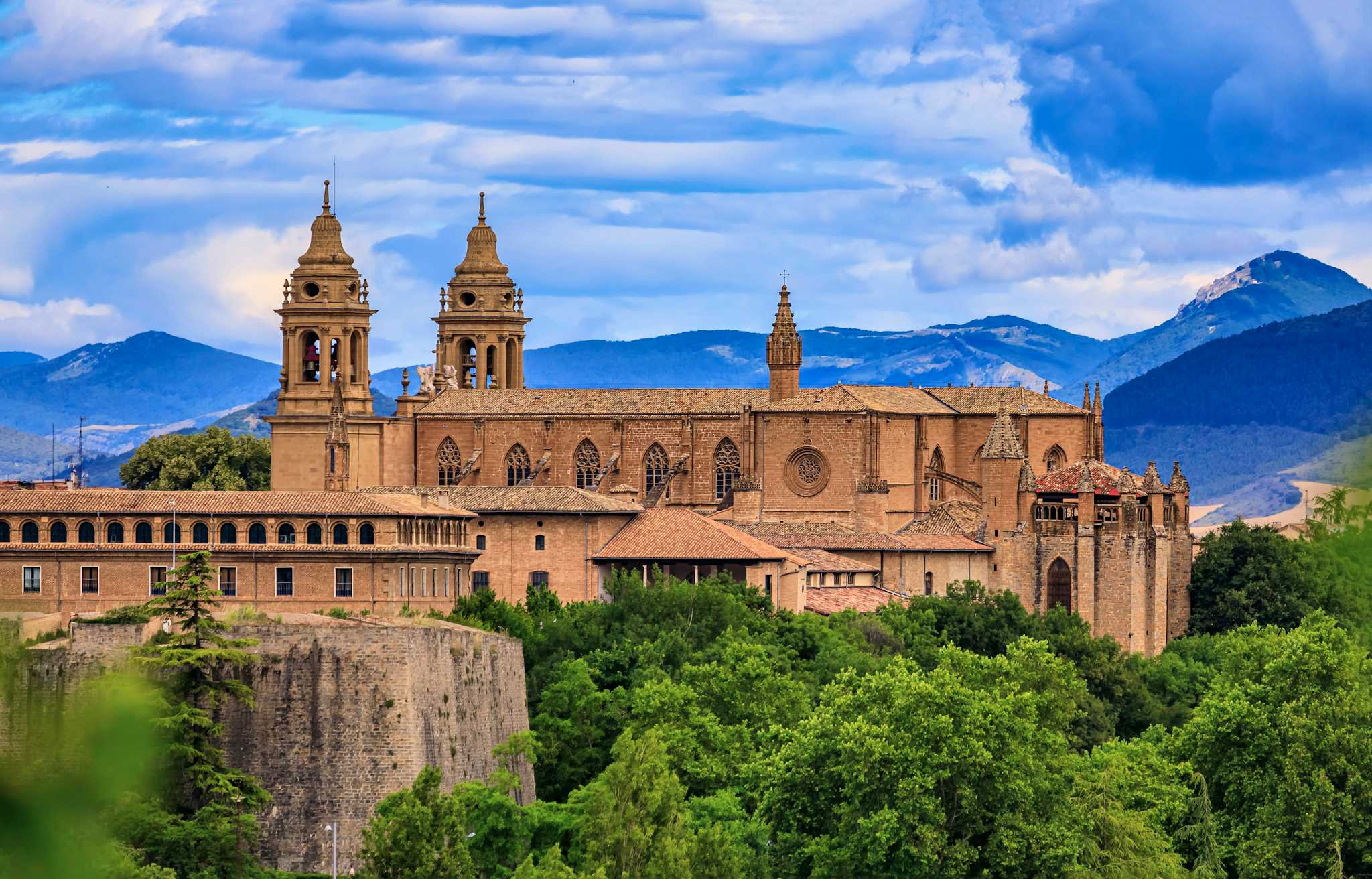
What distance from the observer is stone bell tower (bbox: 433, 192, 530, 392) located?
399 ft

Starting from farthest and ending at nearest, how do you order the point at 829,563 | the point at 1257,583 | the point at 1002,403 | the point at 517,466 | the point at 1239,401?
the point at 1239,401, the point at 1002,403, the point at 517,466, the point at 1257,583, the point at 829,563

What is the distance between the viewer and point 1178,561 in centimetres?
10000

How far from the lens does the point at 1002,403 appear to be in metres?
106

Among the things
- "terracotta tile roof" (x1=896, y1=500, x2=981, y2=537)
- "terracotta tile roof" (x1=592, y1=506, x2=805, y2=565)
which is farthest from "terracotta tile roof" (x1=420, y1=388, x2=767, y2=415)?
"terracotta tile roof" (x1=592, y1=506, x2=805, y2=565)

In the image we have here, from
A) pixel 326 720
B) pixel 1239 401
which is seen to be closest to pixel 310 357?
pixel 326 720

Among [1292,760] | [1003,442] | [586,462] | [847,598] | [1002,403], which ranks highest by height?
[1002,403]

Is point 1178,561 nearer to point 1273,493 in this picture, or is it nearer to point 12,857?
point 1273,493

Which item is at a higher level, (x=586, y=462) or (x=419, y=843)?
(x=586, y=462)

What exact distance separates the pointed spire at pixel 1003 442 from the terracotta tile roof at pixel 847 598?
29.9 feet

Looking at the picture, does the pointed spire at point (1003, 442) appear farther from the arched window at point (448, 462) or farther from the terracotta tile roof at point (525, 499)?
the arched window at point (448, 462)

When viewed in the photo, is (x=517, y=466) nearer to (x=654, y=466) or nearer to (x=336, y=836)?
(x=654, y=466)

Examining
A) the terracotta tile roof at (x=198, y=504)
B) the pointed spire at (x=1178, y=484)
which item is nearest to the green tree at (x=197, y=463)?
the pointed spire at (x=1178, y=484)

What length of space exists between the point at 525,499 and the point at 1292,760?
3851cm

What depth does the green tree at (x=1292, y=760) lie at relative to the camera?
163ft
